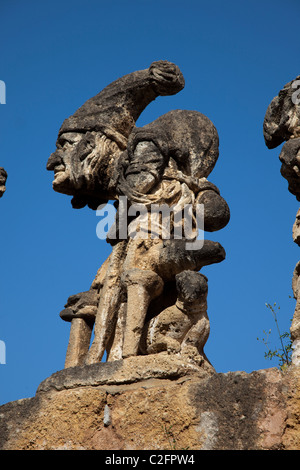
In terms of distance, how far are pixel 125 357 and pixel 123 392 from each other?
0.44 m

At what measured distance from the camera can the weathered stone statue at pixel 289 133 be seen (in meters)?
8.09

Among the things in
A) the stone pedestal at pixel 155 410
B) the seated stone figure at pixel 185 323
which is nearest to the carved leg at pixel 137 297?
the seated stone figure at pixel 185 323

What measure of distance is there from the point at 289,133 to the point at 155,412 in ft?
9.33

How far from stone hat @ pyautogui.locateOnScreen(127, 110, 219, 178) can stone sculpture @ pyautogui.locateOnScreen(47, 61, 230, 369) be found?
10 mm

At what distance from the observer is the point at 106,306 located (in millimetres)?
8914

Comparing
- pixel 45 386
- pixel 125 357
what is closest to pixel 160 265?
pixel 125 357

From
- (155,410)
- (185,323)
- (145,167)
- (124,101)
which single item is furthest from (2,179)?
(155,410)

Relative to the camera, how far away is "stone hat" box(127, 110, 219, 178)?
368 inches

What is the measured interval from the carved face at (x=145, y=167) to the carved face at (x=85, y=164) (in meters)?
0.36

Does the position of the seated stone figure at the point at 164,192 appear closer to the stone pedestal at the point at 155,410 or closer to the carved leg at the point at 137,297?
the carved leg at the point at 137,297

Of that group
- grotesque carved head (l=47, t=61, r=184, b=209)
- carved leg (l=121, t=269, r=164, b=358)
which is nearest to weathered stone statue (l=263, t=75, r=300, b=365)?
carved leg (l=121, t=269, r=164, b=358)

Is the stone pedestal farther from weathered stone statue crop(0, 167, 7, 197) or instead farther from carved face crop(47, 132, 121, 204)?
weathered stone statue crop(0, 167, 7, 197)

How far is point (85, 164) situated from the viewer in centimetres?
958
